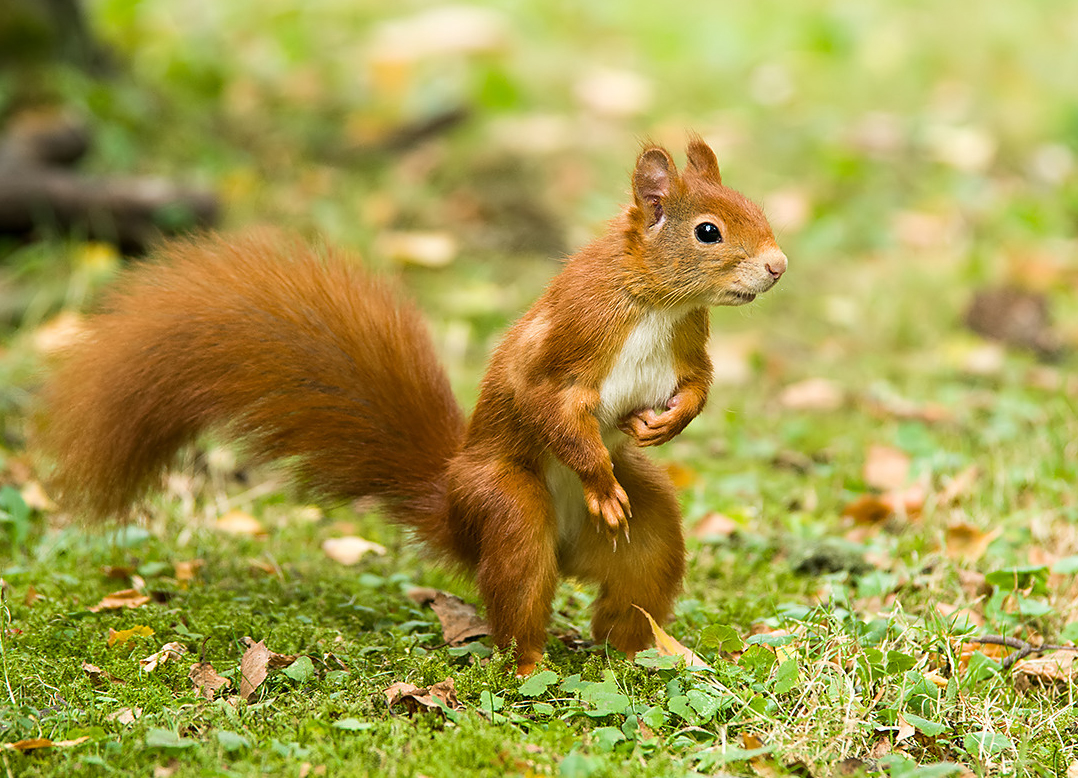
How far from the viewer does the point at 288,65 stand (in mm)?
6703

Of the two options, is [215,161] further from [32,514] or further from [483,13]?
[32,514]

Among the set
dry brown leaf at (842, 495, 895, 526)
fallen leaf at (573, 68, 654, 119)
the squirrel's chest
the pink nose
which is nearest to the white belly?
the squirrel's chest

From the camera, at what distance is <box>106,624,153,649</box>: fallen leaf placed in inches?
99.2

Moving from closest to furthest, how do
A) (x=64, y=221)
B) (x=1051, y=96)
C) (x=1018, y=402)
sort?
(x=1018, y=402) < (x=64, y=221) < (x=1051, y=96)

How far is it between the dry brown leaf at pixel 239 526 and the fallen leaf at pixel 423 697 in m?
1.15

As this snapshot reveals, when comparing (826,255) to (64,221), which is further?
(826,255)

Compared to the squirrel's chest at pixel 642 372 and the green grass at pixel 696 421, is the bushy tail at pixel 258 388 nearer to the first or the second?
the green grass at pixel 696 421

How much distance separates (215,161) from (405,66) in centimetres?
126

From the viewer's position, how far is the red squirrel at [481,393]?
7.57 feet

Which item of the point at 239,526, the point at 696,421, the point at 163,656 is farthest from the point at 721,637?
the point at 696,421

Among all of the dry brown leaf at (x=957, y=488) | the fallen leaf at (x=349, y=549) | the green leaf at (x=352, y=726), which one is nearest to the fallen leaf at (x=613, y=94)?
the dry brown leaf at (x=957, y=488)

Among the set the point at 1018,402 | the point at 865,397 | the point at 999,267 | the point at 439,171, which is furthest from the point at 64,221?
the point at 999,267

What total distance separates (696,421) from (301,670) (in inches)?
93.2

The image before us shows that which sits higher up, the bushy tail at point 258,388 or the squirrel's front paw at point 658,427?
the squirrel's front paw at point 658,427
